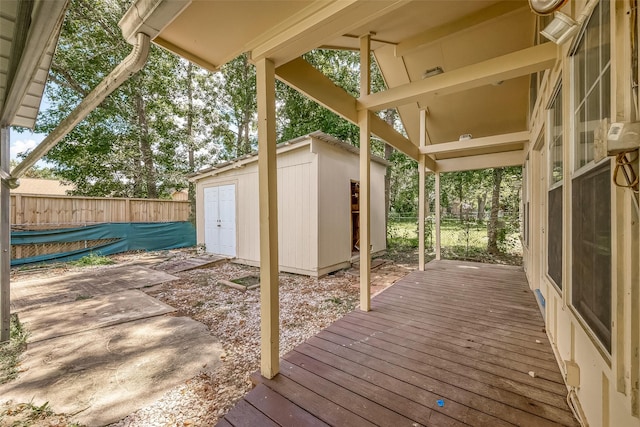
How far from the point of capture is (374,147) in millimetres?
12539

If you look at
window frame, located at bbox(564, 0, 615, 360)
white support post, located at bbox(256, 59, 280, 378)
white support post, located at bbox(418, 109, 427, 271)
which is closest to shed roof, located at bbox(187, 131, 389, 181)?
white support post, located at bbox(418, 109, 427, 271)

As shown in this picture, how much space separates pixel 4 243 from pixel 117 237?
6.20 m

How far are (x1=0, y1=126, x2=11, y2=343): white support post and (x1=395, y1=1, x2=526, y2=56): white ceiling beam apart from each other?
558 centimetres

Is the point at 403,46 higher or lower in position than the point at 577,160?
higher

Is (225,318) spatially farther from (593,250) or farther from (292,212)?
(593,250)

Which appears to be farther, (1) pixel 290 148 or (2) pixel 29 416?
(1) pixel 290 148

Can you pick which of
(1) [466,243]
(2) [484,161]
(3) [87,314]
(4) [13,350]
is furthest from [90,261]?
(1) [466,243]

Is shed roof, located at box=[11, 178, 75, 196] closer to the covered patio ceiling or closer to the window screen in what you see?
the covered patio ceiling

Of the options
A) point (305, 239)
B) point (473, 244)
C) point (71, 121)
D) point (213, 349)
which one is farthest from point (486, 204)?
point (71, 121)

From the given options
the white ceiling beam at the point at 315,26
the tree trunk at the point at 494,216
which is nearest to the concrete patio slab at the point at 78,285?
the white ceiling beam at the point at 315,26

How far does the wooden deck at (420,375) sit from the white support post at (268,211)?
0.74ft

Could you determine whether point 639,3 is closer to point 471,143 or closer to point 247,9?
point 247,9

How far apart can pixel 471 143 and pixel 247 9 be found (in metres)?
4.27

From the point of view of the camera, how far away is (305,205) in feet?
18.8
